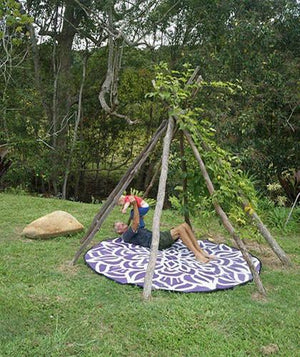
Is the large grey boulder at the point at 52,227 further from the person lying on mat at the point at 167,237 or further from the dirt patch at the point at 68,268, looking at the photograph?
the dirt patch at the point at 68,268

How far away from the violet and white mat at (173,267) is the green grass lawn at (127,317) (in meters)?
0.10

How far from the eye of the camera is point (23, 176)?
1007 cm

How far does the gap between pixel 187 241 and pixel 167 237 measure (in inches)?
11.0

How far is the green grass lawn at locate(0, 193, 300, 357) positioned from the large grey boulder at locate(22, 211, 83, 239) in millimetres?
823

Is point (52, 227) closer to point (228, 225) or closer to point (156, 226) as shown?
point (156, 226)

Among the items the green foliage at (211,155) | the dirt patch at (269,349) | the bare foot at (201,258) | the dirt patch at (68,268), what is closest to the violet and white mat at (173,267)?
the bare foot at (201,258)

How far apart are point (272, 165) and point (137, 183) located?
4.62m

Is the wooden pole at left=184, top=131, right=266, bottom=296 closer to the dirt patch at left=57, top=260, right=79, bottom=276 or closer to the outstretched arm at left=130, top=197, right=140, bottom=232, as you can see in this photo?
the outstretched arm at left=130, top=197, right=140, bottom=232

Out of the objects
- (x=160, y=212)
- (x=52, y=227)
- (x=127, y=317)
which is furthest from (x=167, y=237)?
(x=127, y=317)

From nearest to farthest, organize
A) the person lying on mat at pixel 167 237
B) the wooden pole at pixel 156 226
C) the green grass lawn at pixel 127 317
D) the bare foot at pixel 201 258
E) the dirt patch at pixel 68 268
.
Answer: the green grass lawn at pixel 127 317, the wooden pole at pixel 156 226, the dirt patch at pixel 68 268, the bare foot at pixel 201 258, the person lying on mat at pixel 167 237

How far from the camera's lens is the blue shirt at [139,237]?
15.9 feet

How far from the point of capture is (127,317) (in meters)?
3.08

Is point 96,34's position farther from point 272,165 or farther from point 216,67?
point 272,165

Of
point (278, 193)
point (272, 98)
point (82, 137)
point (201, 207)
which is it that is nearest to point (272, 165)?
point (278, 193)
